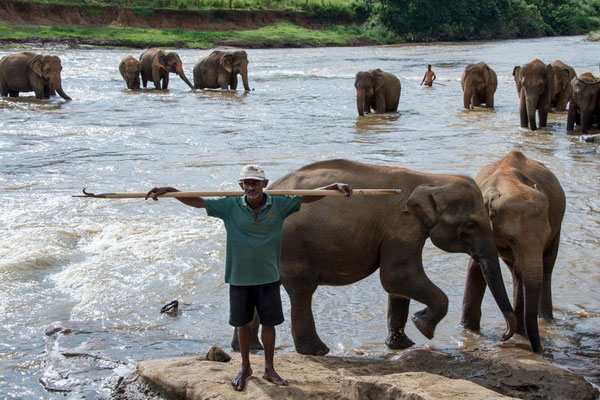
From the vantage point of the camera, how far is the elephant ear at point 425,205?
5.85 meters

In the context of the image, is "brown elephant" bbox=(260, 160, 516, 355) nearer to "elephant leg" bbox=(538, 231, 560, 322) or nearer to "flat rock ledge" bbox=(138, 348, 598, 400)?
"flat rock ledge" bbox=(138, 348, 598, 400)

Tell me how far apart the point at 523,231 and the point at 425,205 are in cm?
73

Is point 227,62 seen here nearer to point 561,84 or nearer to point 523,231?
point 561,84

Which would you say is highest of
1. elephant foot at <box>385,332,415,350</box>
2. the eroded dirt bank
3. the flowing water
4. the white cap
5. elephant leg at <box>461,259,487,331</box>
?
the eroded dirt bank

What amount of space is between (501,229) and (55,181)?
9192 mm

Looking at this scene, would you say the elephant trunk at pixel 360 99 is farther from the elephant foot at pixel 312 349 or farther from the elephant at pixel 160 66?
the elephant foot at pixel 312 349

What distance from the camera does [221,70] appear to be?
97.4 ft

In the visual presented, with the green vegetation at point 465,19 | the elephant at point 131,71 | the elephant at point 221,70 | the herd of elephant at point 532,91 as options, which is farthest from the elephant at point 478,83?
the green vegetation at point 465,19

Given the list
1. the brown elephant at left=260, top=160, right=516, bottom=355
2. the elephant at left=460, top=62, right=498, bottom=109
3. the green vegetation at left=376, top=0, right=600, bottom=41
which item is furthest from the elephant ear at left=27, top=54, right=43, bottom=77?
the green vegetation at left=376, top=0, right=600, bottom=41

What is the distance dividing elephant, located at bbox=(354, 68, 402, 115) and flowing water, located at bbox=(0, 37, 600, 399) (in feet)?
2.00

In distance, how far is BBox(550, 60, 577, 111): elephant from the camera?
21.2 m

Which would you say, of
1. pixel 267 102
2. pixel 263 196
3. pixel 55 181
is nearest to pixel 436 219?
pixel 263 196

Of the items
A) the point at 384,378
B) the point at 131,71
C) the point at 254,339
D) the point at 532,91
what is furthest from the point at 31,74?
the point at 384,378

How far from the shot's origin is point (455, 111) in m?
23.3
